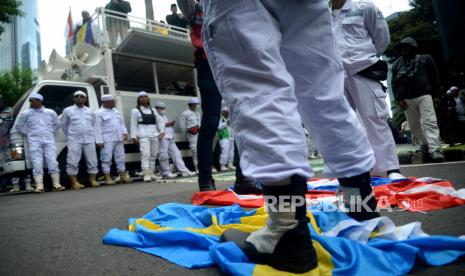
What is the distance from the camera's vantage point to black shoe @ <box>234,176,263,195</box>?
2.58 metres

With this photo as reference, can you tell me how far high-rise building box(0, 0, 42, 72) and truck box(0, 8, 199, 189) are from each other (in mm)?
41086

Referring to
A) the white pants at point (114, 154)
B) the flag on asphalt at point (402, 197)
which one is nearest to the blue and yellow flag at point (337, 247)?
the flag on asphalt at point (402, 197)

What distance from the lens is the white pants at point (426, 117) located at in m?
4.14

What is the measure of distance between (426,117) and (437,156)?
508 millimetres

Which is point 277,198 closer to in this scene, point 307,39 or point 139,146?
point 307,39

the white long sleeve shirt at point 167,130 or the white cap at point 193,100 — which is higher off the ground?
the white cap at point 193,100

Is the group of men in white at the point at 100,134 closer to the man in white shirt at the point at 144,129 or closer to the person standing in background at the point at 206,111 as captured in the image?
the man in white shirt at the point at 144,129

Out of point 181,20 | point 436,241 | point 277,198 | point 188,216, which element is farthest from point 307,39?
point 181,20


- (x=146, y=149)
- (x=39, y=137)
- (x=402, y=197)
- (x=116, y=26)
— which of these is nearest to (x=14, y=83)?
(x=116, y=26)

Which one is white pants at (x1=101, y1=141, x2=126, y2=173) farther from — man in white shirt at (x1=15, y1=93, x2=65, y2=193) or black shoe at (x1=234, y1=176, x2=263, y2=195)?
black shoe at (x1=234, y1=176, x2=263, y2=195)

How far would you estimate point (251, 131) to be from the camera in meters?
0.99

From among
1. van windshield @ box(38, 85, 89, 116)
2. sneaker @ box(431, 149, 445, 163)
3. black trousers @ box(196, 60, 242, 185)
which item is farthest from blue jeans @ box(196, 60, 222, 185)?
van windshield @ box(38, 85, 89, 116)

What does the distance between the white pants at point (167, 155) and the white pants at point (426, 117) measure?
180 inches

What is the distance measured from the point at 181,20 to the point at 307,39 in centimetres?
811
